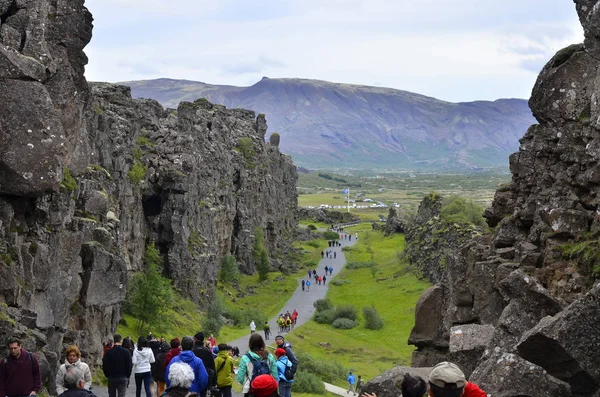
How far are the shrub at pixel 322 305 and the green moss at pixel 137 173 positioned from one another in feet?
108

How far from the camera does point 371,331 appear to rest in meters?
85.6

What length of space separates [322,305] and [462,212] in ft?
94.0

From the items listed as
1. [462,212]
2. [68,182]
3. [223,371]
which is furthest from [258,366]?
[462,212]

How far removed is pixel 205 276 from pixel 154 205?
11.4 meters

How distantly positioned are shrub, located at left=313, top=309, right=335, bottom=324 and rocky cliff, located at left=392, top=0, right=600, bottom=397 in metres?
→ 54.9

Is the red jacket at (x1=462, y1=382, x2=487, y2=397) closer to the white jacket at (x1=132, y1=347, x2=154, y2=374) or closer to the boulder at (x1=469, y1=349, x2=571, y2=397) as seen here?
the boulder at (x1=469, y1=349, x2=571, y2=397)

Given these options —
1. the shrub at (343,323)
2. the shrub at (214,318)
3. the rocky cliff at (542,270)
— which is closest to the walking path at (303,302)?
the shrub at (214,318)

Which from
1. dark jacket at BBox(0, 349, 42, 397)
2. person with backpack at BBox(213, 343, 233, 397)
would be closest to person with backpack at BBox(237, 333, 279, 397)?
person with backpack at BBox(213, 343, 233, 397)

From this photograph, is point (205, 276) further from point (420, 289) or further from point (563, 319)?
point (563, 319)

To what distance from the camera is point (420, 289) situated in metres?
102

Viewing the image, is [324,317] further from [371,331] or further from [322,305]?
[371,331]

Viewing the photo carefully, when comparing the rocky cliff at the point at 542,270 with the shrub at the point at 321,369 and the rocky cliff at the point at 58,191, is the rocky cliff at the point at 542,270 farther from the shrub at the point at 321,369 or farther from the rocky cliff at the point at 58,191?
the shrub at the point at 321,369

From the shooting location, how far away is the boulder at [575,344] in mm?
18000

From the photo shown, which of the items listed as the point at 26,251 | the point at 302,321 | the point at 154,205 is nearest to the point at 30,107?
the point at 26,251
